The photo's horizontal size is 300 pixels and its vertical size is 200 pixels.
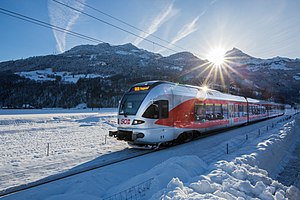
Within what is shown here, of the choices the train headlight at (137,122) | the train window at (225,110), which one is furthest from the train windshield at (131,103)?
the train window at (225,110)

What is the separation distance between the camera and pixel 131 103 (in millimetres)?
9508

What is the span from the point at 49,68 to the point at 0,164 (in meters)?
173

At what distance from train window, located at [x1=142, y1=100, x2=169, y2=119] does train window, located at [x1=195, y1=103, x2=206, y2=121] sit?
3.23 meters

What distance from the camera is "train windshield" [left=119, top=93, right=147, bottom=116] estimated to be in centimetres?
919

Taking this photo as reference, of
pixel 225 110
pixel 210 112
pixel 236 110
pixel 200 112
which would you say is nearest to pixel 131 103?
pixel 200 112

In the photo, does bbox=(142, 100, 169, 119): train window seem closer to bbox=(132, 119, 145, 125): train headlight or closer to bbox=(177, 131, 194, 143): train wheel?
bbox=(132, 119, 145, 125): train headlight

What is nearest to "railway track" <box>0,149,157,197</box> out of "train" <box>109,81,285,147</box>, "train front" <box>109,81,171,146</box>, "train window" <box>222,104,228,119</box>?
"train front" <box>109,81,171,146</box>

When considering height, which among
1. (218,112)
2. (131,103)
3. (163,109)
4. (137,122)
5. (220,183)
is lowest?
(220,183)

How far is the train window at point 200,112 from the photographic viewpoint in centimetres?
1233

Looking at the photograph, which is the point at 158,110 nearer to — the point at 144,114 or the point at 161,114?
the point at 161,114

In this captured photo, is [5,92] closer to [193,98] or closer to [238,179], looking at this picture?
[193,98]

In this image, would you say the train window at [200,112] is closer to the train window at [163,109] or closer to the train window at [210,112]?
the train window at [210,112]

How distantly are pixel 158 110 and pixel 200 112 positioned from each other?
14.4ft

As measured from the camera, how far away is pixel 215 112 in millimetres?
14742
